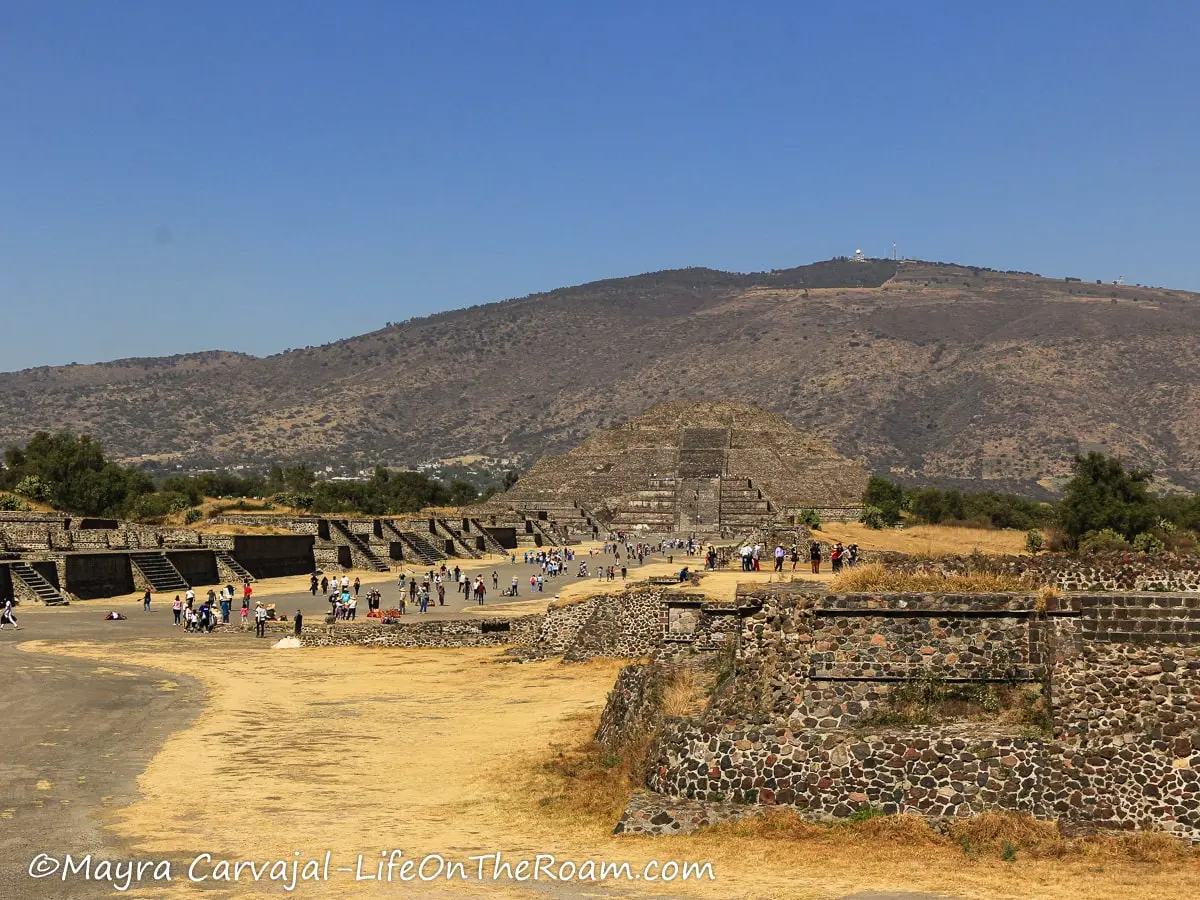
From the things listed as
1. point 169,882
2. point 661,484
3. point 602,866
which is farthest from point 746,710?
point 661,484

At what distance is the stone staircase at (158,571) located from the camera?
47.0m

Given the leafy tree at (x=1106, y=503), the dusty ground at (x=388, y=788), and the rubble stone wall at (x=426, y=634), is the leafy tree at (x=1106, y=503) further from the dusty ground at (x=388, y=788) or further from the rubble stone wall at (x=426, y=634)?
the dusty ground at (x=388, y=788)

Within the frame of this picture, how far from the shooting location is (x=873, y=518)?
7525 cm

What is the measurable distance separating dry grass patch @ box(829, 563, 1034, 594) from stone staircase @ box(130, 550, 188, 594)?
36170 mm

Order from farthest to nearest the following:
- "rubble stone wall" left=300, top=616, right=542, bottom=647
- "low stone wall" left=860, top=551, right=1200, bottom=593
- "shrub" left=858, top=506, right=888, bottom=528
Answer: "shrub" left=858, top=506, right=888, bottom=528 < "rubble stone wall" left=300, top=616, right=542, bottom=647 < "low stone wall" left=860, top=551, right=1200, bottom=593

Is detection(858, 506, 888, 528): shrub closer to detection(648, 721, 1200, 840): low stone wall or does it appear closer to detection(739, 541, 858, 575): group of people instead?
detection(739, 541, 858, 575): group of people

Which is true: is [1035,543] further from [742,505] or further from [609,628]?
[742,505]

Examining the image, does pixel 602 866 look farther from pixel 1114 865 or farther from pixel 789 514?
pixel 789 514

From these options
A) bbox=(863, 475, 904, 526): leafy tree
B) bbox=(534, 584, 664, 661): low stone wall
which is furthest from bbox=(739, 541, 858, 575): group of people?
bbox=(863, 475, 904, 526): leafy tree

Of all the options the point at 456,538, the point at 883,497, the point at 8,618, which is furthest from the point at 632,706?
the point at 883,497

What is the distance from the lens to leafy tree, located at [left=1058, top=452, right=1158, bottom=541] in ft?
171

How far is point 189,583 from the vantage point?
48844mm

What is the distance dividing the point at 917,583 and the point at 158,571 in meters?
37.8

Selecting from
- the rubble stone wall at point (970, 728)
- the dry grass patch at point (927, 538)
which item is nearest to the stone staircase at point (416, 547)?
the dry grass patch at point (927, 538)
